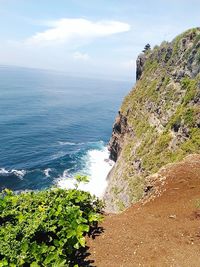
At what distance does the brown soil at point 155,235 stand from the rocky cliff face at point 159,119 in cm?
2520

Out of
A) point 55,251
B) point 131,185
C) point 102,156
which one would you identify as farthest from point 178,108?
point 55,251

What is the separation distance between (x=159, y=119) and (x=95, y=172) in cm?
2840

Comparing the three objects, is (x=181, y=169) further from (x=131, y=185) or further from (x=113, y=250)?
(x=131, y=185)

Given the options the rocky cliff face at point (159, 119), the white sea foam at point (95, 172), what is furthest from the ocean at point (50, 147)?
the rocky cliff face at point (159, 119)

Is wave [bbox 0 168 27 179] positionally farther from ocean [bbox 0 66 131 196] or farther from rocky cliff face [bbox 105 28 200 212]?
rocky cliff face [bbox 105 28 200 212]

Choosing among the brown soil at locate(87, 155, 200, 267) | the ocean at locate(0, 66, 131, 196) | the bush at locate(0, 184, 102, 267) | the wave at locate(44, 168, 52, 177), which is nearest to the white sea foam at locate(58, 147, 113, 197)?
the ocean at locate(0, 66, 131, 196)

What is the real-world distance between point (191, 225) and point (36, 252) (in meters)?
9.35

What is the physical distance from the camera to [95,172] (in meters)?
90.9

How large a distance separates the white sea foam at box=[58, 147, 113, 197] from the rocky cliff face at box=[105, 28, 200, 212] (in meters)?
5.83

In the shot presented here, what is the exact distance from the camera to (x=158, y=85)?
79.5 meters

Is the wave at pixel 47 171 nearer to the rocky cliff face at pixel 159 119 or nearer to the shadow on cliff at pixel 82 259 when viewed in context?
the rocky cliff face at pixel 159 119

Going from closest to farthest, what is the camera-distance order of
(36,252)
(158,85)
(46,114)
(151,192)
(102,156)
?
(36,252)
(151,192)
(158,85)
(102,156)
(46,114)

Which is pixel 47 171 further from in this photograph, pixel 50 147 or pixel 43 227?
pixel 43 227

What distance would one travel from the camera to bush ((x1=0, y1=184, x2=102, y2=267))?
40.7 feet
